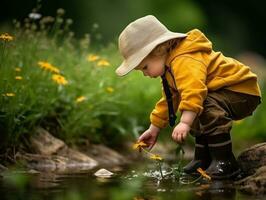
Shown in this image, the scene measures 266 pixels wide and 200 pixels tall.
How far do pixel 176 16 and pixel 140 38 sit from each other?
10131mm

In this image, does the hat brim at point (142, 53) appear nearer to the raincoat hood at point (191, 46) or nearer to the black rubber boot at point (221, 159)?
the raincoat hood at point (191, 46)

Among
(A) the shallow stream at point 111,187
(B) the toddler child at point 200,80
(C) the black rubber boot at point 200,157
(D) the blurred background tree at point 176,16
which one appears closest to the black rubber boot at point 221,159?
(B) the toddler child at point 200,80

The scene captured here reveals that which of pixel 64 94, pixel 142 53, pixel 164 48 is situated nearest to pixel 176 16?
pixel 64 94

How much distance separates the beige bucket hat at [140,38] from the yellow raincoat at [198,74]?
0.12 meters

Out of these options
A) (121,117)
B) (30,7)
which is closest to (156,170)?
(121,117)

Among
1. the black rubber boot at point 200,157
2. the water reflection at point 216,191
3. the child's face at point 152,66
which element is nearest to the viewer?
the water reflection at point 216,191

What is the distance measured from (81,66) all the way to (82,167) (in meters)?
1.48

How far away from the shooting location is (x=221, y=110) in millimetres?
4234

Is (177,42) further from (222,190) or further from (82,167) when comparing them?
(82,167)

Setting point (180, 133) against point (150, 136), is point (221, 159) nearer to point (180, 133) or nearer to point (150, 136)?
point (180, 133)

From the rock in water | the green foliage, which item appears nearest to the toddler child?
the rock in water

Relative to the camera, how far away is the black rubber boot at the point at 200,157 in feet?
14.7

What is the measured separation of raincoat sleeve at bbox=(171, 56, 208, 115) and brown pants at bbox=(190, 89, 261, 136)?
14 cm

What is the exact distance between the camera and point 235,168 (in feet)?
14.0
